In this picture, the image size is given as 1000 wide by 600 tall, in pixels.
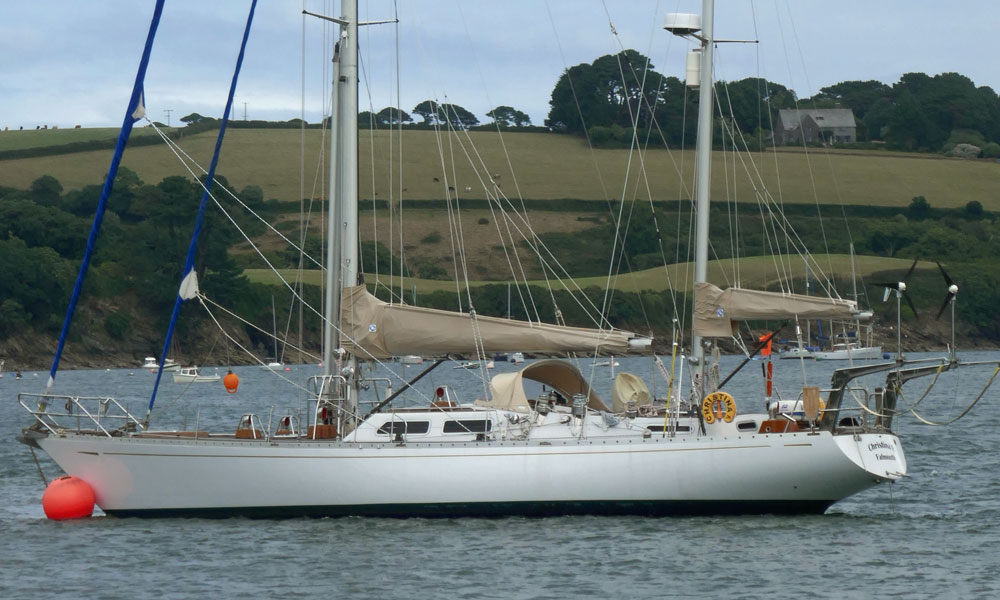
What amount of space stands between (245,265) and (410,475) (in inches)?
4733

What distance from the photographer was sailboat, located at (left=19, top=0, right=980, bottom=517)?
89.4 feet

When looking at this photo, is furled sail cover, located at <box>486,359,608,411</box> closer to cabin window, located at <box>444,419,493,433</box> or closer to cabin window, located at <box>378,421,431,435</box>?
cabin window, located at <box>444,419,493,433</box>

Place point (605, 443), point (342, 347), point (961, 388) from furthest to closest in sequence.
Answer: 1. point (961, 388)
2. point (342, 347)
3. point (605, 443)

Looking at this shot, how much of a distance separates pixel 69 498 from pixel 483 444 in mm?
8700

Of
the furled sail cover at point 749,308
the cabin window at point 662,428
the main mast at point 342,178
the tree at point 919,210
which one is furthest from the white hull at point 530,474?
the tree at point 919,210

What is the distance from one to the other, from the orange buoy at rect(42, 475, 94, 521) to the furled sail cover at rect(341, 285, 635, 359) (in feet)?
20.2

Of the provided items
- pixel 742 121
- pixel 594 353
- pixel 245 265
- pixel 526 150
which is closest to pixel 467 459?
pixel 594 353

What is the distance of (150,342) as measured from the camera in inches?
5084

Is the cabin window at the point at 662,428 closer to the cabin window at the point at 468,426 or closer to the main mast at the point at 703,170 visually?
the main mast at the point at 703,170

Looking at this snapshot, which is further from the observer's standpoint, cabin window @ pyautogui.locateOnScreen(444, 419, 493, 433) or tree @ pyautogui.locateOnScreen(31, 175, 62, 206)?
tree @ pyautogui.locateOnScreen(31, 175, 62, 206)

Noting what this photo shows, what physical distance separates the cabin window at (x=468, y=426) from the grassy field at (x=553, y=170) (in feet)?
385

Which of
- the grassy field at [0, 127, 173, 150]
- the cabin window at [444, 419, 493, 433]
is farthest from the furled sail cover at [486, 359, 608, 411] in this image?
the grassy field at [0, 127, 173, 150]

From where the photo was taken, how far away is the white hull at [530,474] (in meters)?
27.2

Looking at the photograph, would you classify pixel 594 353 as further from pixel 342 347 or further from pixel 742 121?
pixel 742 121
